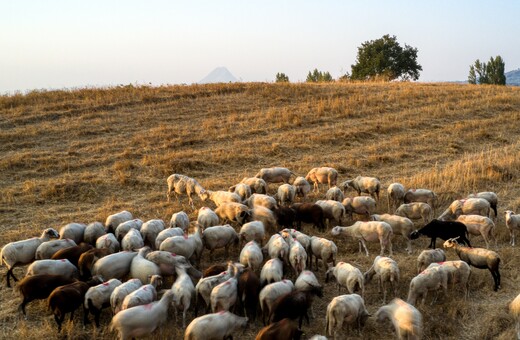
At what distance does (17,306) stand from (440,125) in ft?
59.2

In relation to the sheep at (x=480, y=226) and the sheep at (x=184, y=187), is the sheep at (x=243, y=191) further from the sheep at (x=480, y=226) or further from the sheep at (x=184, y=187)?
the sheep at (x=480, y=226)

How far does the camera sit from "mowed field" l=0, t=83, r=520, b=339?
7.40 metres

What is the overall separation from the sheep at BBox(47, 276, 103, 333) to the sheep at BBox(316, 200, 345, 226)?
220 inches

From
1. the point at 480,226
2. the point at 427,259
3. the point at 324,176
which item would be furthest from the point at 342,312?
the point at 324,176

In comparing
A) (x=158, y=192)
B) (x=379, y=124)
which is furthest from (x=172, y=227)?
(x=379, y=124)

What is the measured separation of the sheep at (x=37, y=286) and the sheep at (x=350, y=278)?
434 centimetres

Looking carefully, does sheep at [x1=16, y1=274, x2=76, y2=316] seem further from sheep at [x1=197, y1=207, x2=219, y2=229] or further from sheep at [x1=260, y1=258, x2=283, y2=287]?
sheep at [x1=197, y1=207, x2=219, y2=229]

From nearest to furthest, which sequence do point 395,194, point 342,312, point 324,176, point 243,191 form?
1. point 342,312
2. point 395,194
3. point 243,191
4. point 324,176

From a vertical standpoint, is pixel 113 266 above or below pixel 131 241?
below

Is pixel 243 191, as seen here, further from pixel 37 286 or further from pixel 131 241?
pixel 37 286

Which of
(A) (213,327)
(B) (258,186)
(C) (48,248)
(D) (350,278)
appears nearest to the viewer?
(A) (213,327)

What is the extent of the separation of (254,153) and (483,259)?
10028 mm

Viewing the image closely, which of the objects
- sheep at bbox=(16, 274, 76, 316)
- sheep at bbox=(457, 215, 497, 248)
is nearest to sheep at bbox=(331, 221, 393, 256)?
sheep at bbox=(457, 215, 497, 248)

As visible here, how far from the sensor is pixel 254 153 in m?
16.8
